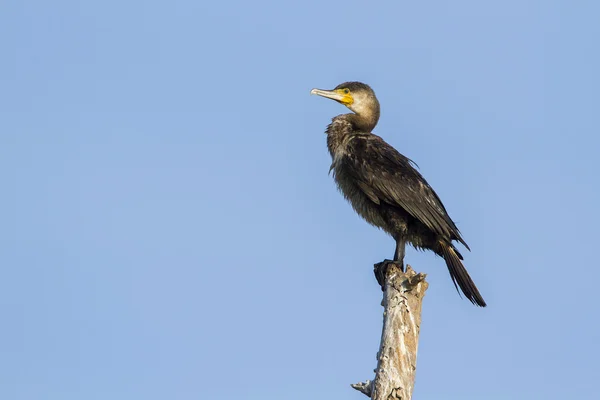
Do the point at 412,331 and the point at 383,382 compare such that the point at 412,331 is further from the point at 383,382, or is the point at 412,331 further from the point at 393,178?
the point at 393,178

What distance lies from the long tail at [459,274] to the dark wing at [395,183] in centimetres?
17

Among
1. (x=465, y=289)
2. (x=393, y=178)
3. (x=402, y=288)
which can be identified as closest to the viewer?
(x=402, y=288)

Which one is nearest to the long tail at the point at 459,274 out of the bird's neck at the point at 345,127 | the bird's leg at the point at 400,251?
the bird's leg at the point at 400,251

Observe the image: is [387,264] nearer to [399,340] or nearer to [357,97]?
[399,340]

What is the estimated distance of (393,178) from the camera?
8.45 metres

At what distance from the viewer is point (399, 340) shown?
5863mm

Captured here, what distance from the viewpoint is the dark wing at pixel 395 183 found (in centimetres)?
816

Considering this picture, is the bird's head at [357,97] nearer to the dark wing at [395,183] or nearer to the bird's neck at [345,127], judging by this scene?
the bird's neck at [345,127]

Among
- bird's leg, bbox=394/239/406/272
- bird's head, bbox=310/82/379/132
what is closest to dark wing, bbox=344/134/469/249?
bird's leg, bbox=394/239/406/272

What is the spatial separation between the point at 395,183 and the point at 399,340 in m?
2.73

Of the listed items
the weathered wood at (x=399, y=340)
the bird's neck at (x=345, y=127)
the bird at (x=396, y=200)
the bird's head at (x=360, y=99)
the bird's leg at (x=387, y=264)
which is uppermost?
the bird's head at (x=360, y=99)

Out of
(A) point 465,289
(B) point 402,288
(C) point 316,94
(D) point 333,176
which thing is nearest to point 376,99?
(C) point 316,94

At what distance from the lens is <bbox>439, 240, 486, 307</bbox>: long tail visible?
25.9 ft

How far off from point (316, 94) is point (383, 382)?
470 cm
